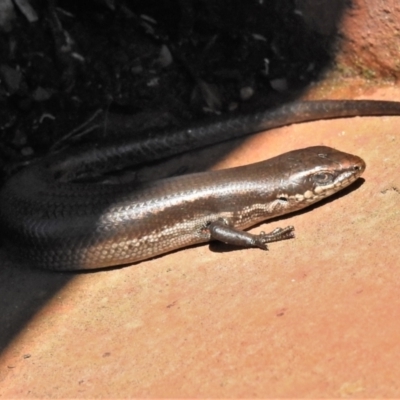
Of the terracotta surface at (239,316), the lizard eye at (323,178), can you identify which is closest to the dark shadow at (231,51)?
the terracotta surface at (239,316)

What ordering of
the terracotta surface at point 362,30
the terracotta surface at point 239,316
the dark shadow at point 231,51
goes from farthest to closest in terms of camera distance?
the dark shadow at point 231,51, the terracotta surface at point 362,30, the terracotta surface at point 239,316

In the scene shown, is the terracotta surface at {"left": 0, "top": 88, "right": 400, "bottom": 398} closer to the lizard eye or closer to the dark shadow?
the lizard eye

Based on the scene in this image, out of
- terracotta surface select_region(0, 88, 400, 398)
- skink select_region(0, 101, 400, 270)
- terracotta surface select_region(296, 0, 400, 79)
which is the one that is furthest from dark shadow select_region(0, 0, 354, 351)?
terracotta surface select_region(0, 88, 400, 398)

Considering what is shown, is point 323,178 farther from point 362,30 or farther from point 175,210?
point 362,30

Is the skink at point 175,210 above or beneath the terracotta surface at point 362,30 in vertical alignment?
beneath

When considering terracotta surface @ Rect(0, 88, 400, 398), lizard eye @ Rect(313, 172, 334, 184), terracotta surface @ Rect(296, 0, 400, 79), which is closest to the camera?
terracotta surface @ Rect(0, 88, 400, 398)

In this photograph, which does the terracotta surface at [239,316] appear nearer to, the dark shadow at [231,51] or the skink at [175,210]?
the skink at [175,210]

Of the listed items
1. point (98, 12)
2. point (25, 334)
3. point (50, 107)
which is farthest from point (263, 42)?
point (25, 334)
